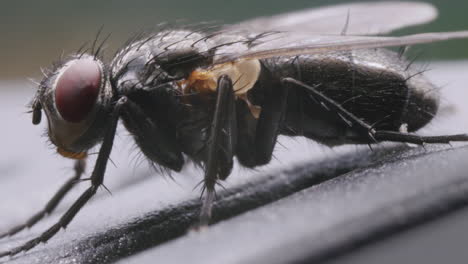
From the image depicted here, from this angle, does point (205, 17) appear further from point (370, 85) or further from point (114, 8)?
point (370, 85)

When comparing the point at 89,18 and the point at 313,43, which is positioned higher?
the point at 313,43

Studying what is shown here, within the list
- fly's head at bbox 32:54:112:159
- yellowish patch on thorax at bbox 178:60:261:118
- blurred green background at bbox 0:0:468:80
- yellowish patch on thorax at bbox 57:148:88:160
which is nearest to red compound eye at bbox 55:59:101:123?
fly's head at bbox 32:54:112:159

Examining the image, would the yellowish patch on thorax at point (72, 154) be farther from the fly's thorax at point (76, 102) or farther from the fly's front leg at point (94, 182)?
the fly's front leg at point (94, 182)

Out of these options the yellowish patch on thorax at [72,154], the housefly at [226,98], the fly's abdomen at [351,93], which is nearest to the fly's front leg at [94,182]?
the housefly at [226,98]

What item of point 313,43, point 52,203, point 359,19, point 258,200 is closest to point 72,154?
point 52,203

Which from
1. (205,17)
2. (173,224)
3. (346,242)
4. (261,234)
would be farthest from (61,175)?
(205,17)

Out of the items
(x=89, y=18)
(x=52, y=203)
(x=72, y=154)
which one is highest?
(x=72, y=154)

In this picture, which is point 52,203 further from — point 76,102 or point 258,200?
point 258,200

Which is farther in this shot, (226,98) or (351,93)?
(351,93)
